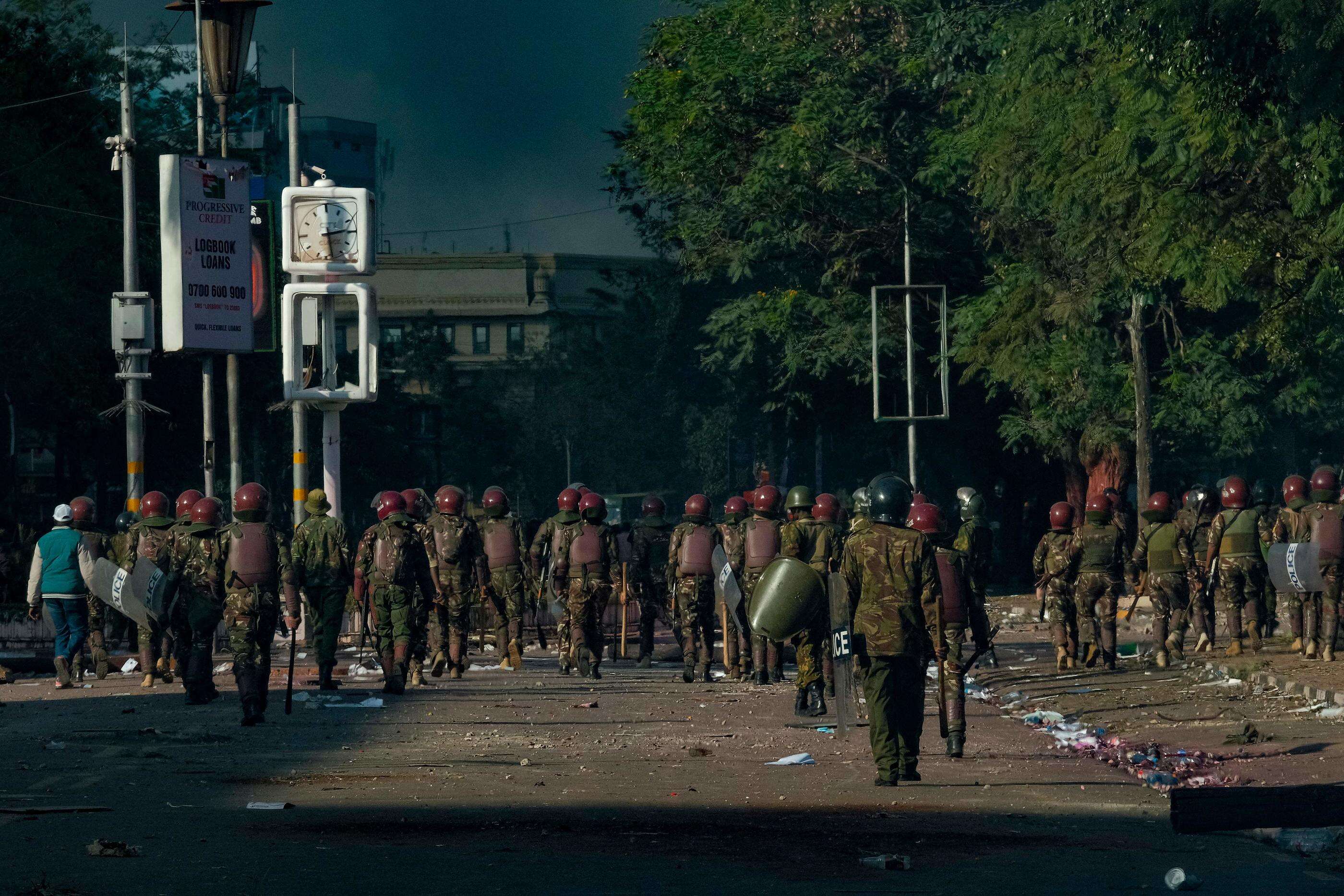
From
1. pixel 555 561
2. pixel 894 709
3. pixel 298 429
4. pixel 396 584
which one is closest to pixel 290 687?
pixel 396 584

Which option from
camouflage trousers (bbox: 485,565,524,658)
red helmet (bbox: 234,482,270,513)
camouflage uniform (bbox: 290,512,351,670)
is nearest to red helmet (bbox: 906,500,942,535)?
red helmet (bbox: 234,482,270,513)

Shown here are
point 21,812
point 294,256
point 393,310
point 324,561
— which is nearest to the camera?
point 21,812

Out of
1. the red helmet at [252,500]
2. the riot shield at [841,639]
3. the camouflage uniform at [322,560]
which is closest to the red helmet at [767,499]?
the camouflage uniform at [322,560]

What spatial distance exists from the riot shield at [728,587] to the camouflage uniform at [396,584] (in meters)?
2.53

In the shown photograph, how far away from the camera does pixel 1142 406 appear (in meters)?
34.7

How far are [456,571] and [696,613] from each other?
227 centimetres

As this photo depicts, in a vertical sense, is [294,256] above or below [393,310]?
below

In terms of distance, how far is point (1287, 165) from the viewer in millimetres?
21250

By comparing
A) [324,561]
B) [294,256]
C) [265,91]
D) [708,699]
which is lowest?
[708,699]

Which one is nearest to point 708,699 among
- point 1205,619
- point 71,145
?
point 1205,619

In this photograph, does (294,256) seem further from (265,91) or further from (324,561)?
(265,91)

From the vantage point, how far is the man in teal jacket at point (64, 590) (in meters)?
20.6

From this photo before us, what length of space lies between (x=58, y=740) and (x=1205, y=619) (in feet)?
44.4

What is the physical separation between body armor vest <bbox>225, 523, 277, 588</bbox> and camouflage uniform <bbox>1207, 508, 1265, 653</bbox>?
1082 centimetres
